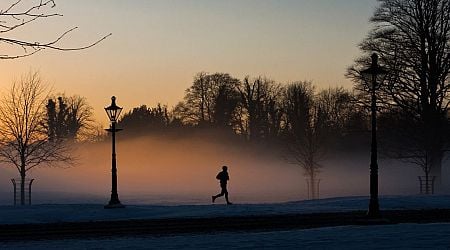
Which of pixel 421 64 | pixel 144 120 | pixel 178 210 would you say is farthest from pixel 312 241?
pixel 144 120

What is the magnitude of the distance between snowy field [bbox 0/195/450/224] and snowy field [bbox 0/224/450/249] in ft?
27.1

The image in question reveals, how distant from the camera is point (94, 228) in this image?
2039 cm

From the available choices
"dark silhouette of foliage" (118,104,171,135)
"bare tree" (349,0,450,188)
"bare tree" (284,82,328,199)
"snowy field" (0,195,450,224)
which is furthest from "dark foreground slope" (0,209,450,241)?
"dark silhouette of foliage" (118,104,171,135)

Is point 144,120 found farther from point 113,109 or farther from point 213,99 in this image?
point 113,109

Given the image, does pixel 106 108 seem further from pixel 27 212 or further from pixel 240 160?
pixel 240 160

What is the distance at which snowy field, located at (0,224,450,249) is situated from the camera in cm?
1341

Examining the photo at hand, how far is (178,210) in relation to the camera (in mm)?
27281

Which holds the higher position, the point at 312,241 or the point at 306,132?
the point at 306,132

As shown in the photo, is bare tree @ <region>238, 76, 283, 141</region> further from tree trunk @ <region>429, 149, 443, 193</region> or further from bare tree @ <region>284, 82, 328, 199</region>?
tree trunk @ <region>429, 149, 443, 193</region>

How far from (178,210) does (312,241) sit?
1373cm

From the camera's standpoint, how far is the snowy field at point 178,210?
24.7 meters

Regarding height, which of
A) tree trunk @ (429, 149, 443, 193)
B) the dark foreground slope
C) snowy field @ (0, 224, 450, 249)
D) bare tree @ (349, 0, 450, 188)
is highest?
bare tree @ (349, 0, 450, 188)

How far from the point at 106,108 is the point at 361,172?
5039 cm

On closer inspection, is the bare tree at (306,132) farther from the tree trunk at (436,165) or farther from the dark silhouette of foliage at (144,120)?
the dark silhouette of foliage at (144,120)
